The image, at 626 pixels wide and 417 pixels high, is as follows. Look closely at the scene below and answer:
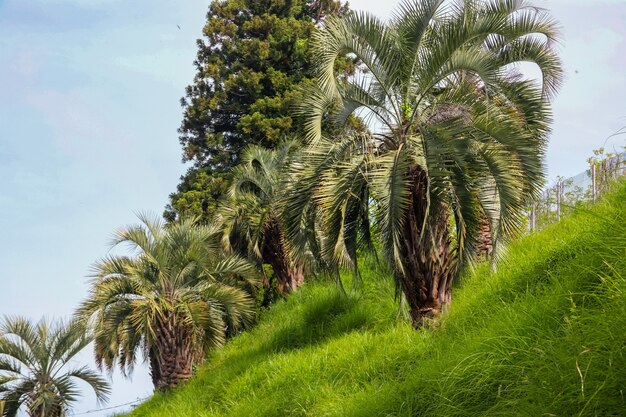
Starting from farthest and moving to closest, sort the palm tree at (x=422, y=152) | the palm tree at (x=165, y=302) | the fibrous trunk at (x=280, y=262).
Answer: the fibrous trunk at (x=280, y=262) < the palm tree at (x=165, y=302) < the palm tree at (x=422, y=152)

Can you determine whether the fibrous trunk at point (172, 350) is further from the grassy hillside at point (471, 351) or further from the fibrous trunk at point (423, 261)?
the fibrous trunk at point (423, 261)

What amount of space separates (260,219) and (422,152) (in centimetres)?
905

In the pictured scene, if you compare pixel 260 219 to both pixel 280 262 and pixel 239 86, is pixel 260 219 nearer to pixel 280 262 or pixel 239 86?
pixel 280 262

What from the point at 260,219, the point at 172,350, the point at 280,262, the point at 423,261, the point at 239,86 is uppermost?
the point at 239,86

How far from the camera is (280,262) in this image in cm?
2177

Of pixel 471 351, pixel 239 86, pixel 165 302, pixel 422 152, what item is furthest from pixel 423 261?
pixel 239 86

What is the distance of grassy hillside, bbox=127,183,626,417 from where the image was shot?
569 cm

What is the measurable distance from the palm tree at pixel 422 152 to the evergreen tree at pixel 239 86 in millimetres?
14320

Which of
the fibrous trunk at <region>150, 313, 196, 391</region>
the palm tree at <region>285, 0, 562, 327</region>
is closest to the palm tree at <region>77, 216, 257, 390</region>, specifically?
the fibrous trunk at <region>150, 313, 196, 391</region>

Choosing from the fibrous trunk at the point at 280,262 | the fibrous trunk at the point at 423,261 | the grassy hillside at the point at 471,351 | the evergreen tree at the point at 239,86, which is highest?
the evergreen tree at the point at 239,86

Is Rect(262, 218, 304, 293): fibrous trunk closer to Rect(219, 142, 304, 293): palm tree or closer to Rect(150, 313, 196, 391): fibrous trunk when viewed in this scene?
Rect(219, 142, 304, 293): palm tree

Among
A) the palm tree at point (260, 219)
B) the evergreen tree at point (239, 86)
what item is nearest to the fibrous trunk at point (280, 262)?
the palm tree at point (260, 219)

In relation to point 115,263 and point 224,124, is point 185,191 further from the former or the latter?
point 115,263

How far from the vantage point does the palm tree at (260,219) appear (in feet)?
69.7
